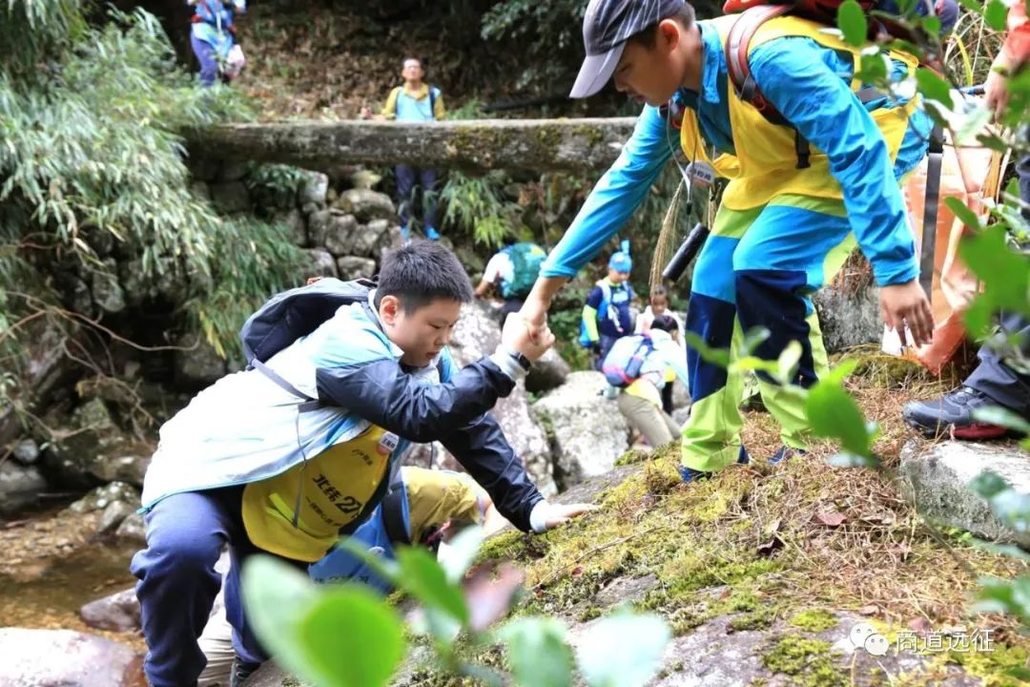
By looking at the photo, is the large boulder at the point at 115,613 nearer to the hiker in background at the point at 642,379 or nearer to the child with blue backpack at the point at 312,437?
the child with blue backpack at the point at 312,437

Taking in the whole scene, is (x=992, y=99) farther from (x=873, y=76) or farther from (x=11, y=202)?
(x=11, y=202)

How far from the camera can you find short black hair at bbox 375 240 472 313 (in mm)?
2279

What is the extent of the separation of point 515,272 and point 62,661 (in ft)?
14.5

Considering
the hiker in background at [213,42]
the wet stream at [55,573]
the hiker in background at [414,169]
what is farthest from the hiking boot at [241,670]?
the hiker in background at [213,42]

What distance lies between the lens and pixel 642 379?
19.0 ft

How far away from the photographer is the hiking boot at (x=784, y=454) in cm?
217

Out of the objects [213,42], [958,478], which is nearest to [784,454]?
[958,478]

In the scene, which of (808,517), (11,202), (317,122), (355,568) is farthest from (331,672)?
(317,122)

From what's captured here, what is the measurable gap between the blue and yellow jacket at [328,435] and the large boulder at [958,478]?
910 millimetres

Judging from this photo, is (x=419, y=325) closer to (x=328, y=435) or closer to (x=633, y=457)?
(x=328, y=435)

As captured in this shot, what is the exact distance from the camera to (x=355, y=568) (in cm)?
254

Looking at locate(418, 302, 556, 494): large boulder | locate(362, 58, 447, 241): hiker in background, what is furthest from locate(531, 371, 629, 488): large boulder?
locate(362, 58, 447, 241): hiker in background

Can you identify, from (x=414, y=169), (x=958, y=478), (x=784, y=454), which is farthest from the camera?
(x=414, y=169)

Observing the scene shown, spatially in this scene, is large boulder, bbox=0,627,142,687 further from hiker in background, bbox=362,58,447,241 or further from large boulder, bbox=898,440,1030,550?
hiker in background, bbox=362,58,447,241
